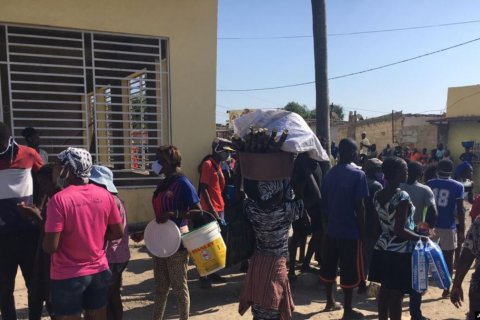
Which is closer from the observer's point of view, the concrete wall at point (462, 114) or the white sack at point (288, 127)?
the white sack at point (288, 127)

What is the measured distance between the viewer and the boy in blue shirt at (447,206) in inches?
Answer: 188

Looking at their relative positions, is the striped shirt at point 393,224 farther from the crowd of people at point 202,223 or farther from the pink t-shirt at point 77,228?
the pink t-shirt at point 77,228

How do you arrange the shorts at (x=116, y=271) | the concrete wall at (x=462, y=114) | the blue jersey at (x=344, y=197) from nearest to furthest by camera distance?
1. the shorts at (x=116, y=271)
2. the blue jersey at (x=344, y=197)
3. the concrete wall at (x=462, y=114)

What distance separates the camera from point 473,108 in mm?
18844

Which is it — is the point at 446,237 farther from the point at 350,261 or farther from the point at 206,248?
the point at 206,248

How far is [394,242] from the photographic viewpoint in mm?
3393

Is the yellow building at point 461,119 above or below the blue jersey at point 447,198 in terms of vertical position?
above

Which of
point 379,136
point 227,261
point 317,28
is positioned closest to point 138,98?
point 317,28

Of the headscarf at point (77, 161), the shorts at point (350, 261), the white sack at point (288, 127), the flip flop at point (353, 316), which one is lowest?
the flip flop at point (353, 316)

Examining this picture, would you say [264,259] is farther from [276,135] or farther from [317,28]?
[317,28]

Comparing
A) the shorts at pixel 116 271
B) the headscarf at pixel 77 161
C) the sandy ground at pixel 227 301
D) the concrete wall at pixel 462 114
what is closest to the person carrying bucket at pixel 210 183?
the sandy ground at pixel 227 301

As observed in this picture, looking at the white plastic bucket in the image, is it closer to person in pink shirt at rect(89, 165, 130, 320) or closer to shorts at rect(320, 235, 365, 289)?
person in pink shirt at rect(89, 165, 130, 320)

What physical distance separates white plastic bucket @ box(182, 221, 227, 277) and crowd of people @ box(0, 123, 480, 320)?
172 millimetres

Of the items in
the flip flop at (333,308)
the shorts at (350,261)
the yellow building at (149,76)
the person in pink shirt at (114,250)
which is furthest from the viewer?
the yellow building at (149,76)
